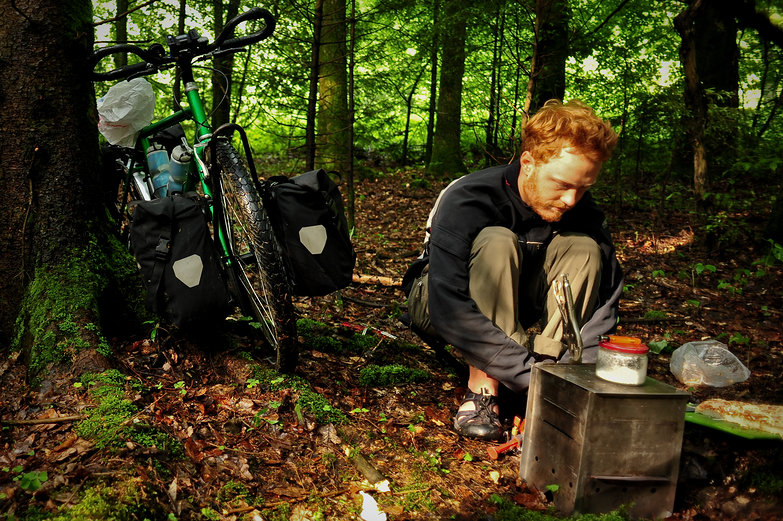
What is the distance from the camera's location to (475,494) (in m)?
2.08

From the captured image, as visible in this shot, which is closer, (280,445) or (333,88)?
(280,445)

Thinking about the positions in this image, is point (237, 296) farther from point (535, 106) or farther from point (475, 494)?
point (535, 106)

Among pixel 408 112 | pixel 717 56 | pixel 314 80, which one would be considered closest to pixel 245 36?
pixel 314 80

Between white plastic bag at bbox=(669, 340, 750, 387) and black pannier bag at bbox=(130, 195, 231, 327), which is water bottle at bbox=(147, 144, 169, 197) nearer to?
black pannier bag at bbox=(130, 195, 231, 327)

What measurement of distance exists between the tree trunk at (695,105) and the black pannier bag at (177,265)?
531 cm

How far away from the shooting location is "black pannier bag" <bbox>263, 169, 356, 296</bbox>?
253cm

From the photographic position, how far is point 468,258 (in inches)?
98.8

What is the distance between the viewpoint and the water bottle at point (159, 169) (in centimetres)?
331

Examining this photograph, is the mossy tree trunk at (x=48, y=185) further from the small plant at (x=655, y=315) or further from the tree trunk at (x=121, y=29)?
the tree trunk at (x=121, y=29)

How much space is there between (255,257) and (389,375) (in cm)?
104

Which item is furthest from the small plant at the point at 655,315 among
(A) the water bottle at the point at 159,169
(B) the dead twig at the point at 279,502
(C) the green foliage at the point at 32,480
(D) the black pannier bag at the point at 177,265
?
(C) the green foliage at the point at 32,480

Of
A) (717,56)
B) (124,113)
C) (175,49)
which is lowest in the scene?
(124,113)

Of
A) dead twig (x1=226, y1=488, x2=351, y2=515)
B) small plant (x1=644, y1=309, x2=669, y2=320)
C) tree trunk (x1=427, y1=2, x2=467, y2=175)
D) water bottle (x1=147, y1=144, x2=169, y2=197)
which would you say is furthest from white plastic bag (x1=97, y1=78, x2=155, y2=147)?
tree trunk (x1=427, y1=2, x2=467, y2=175)

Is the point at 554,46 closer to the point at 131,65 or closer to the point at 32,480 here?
the point at 131,65
